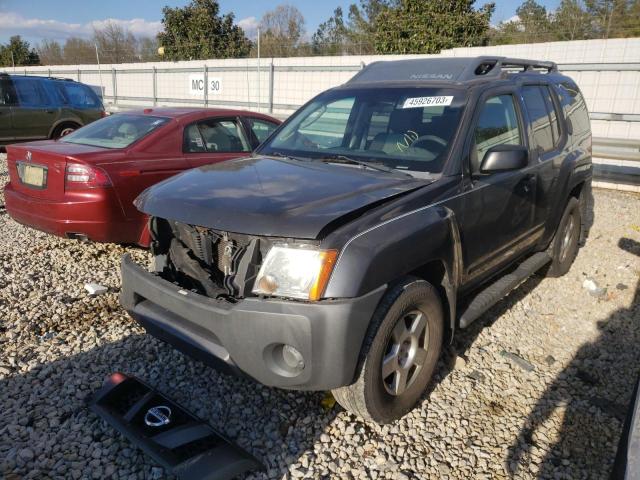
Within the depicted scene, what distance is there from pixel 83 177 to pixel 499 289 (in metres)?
3.78

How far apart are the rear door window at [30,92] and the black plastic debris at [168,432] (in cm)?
953

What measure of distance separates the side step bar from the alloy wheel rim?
411 millimetres

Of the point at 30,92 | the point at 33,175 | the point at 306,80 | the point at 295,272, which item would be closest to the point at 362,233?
the point at 295,272

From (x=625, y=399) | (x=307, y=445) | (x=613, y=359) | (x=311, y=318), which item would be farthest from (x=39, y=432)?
(x=613, y=359)

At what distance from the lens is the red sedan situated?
4660 millimetres

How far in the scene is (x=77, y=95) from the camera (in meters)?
11.0

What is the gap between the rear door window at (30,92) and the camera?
33.9 feet

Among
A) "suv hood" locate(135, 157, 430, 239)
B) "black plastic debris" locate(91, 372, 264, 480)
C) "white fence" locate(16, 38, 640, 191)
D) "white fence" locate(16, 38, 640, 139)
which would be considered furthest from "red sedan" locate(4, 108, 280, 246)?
"white fence" locate(16, 38, 640, 139)

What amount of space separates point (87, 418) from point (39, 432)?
24 centimetres

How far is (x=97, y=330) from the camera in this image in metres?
3.74

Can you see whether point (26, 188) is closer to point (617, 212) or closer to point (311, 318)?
point (311, 318)

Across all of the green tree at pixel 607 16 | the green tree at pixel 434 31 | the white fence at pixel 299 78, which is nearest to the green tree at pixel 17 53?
the white fence at pixel 299 78

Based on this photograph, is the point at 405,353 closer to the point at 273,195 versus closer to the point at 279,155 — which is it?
the point at 273,195

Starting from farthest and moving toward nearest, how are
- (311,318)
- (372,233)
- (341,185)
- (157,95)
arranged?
(157,95) < (341,185) < (372,233) < (311,318)
